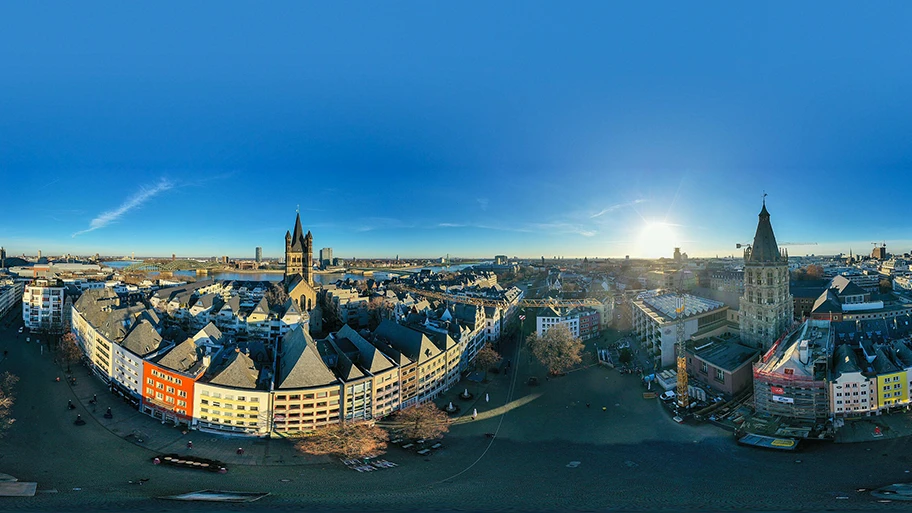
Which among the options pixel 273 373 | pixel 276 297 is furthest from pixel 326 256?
Result: pixel 273 373

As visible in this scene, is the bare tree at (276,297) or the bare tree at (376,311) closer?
the bare tree at (276,297)

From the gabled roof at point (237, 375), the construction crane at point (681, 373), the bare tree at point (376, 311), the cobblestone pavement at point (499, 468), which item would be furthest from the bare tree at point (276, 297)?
the construction crane at point (681, 373)

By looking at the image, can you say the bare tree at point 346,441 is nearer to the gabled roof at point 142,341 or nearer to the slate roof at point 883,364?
the gabled roof at point 142,341

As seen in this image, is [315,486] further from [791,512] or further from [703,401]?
[703,401]

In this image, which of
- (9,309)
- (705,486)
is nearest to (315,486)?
(705,486)

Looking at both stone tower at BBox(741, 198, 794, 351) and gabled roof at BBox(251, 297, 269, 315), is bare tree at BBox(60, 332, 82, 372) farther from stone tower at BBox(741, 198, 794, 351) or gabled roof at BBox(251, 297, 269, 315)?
stone tower at BBox(741, 198, 794, 351)
